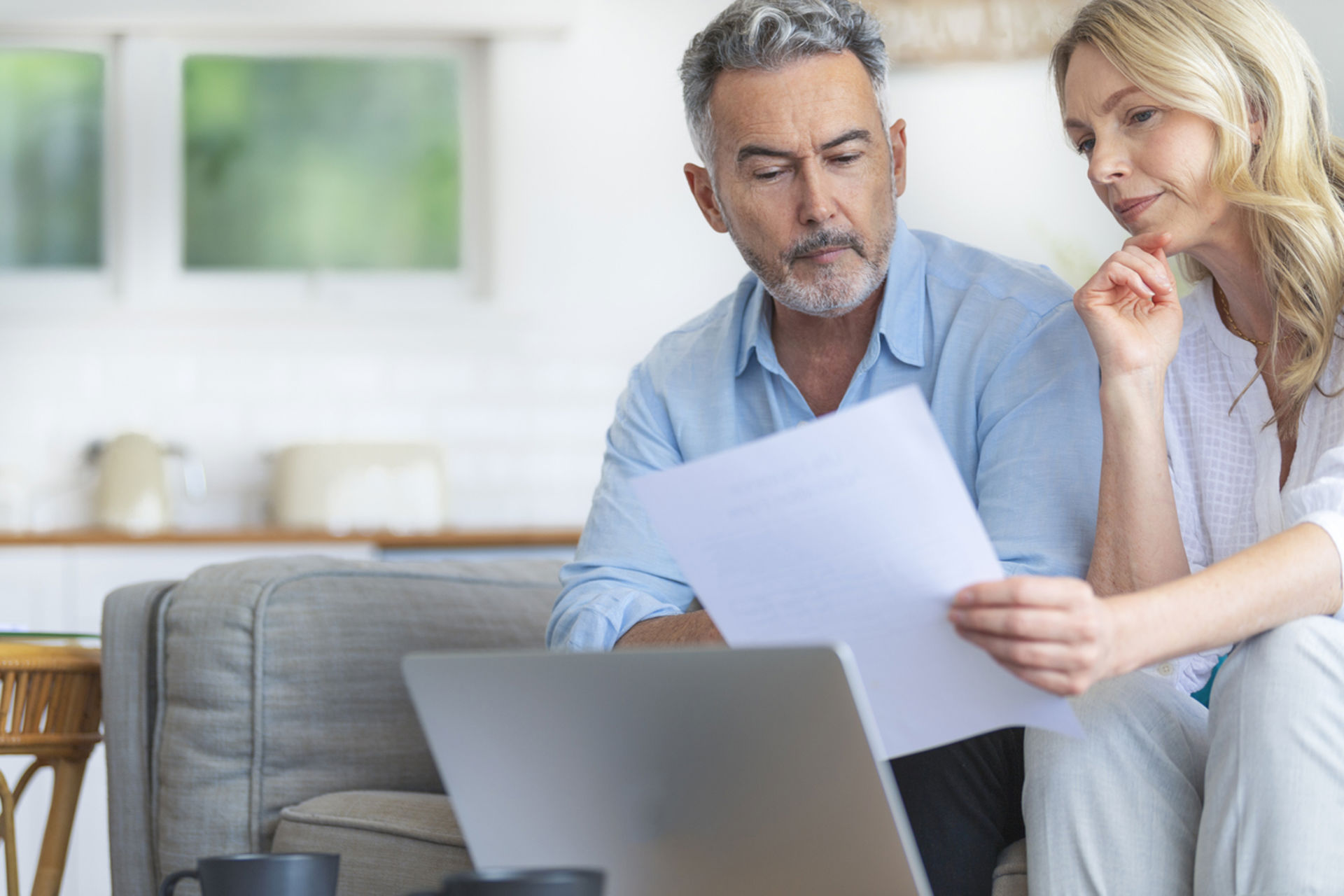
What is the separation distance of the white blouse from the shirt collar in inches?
11.1

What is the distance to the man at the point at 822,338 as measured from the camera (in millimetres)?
1424

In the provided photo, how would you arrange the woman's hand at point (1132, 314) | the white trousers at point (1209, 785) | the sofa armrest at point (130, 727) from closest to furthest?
the white trousers at point (1209, 785) < the woman's hand at point (1132, 314) < the sofa armrest at point (130, 727)

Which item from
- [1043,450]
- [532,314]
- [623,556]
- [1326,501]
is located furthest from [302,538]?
[1326,501]

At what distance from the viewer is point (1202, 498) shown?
147 cm

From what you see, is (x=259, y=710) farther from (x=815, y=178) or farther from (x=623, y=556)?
(x=815, y=178)

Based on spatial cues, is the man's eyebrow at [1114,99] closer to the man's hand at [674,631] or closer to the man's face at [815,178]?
the man's face at [815,178]

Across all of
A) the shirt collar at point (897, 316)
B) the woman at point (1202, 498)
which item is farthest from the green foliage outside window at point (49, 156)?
the woman at point (1202, 498)

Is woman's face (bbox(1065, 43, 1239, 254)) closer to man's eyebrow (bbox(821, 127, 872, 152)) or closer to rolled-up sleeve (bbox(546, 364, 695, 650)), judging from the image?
man's eyebrow (bbox(821, 127, 872, 152))

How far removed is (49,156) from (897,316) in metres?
3.07

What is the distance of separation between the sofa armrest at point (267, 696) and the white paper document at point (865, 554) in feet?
2.77

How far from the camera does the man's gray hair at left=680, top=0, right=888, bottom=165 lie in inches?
62.7

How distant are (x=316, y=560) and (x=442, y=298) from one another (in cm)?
222

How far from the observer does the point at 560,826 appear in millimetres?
1015

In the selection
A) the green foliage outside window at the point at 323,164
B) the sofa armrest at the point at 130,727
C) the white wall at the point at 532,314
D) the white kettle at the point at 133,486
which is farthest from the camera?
the green foliage outside window at the point at 323,164
